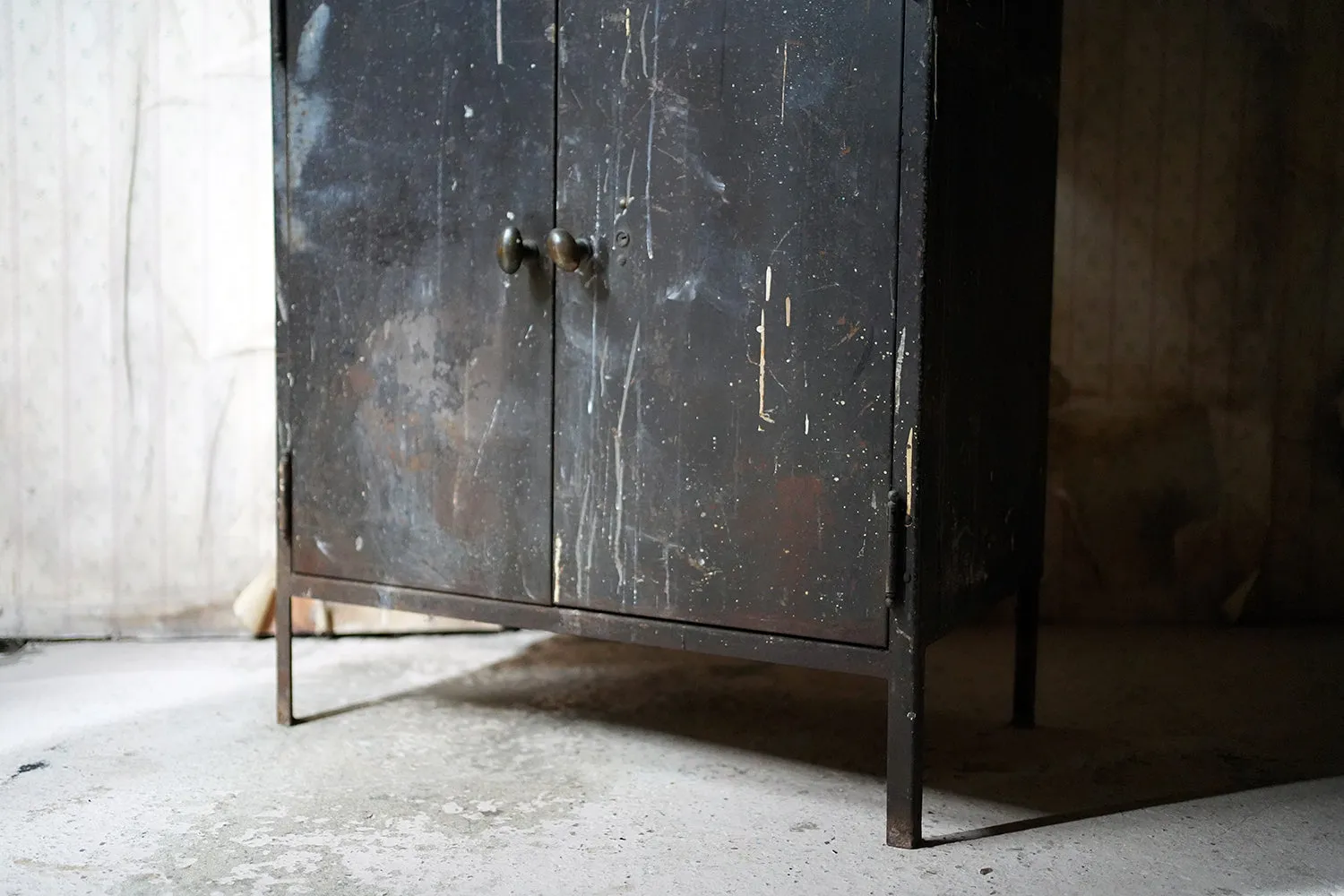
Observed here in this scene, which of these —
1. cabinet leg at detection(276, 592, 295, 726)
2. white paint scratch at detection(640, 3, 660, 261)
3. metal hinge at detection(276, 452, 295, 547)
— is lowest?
cabinet leg at detection(276, 592, 295, 726)

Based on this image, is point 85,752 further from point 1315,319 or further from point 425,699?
point 1315,319

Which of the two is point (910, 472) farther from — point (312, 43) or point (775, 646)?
point (312, 43)

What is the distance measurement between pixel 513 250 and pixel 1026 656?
1.33 meters

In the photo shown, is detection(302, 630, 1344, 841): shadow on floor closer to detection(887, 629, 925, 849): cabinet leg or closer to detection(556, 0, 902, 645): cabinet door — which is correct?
detection(887, 629, 925, 849): cabinet leg

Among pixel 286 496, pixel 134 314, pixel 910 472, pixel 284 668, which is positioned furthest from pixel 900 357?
pixel 134 314

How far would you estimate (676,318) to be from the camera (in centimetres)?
192

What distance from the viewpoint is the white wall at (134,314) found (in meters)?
2.91

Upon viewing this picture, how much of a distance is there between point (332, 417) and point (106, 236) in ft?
3.77

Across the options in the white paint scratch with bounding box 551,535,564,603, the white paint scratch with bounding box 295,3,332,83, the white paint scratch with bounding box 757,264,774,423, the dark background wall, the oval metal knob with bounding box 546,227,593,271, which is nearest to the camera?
the white paint scratch with bounding box 757,264,774,423

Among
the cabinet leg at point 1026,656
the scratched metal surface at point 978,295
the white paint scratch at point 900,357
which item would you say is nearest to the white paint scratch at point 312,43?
the scratched metal surface at point 978,295

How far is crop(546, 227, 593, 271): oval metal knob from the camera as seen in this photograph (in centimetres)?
195

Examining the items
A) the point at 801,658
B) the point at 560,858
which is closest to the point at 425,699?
the point at 560,858

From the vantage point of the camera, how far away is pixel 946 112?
69.3 inches

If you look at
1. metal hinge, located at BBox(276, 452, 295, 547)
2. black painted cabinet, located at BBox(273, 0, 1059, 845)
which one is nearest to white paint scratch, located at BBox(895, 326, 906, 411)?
black painted cabinet, located at BBox(273, 0, 1059, 845)
